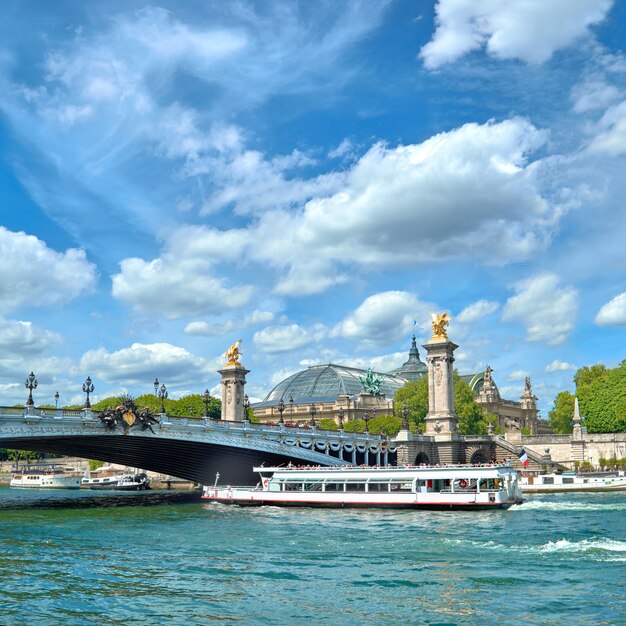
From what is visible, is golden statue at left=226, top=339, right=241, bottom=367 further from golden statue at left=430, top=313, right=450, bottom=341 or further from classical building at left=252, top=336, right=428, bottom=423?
classical building at left=252, top=336, right=428, bottom=423

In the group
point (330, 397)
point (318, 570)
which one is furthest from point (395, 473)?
point (330, 397)

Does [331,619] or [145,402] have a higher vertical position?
[145,402]

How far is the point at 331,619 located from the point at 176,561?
12.1 metres

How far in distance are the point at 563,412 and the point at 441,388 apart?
46302mm

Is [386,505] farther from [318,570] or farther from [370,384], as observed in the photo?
[370,384]

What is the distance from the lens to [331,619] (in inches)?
961

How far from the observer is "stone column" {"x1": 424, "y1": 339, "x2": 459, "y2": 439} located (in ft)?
310

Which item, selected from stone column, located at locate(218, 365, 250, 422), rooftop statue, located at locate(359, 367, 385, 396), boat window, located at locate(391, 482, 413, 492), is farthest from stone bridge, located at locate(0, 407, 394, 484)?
rooftop statue, located at locate(359, 367, 385, 396)

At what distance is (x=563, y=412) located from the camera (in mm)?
133125

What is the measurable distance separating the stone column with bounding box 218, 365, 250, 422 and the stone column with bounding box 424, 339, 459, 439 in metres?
20.8

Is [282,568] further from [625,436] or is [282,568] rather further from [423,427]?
[423,427]

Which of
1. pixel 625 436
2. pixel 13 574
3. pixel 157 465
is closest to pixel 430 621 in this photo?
pixel 13 574

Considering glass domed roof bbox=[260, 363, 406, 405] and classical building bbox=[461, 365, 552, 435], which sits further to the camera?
glass domed roof bbox=[260, 363, 406, 405]

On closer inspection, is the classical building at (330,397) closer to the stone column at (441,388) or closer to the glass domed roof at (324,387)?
the glass domed roof at (324,387)
